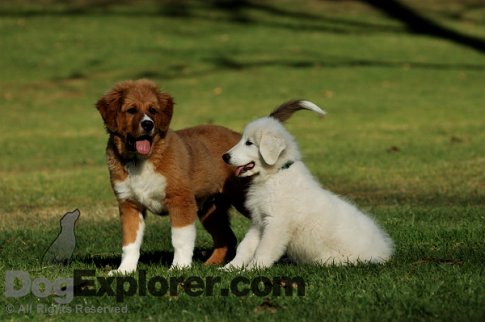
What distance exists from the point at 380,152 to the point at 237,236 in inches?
319

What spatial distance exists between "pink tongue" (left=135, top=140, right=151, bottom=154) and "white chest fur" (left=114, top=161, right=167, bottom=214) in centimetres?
14

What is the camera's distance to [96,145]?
19328 mm

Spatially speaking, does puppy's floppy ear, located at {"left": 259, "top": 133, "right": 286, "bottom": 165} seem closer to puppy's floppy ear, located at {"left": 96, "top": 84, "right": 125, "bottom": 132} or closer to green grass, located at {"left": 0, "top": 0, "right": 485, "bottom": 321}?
green grass, located at {"left": 0, "top": 0, "right": 485, "bottom": 321}

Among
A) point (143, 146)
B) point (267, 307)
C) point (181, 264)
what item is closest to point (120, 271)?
point (181, 264)

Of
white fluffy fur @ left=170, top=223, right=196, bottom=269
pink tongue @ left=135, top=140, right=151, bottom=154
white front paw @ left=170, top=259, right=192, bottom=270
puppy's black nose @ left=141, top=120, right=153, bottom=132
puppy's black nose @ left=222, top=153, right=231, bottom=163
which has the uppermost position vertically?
puppy's black nose @ left=141, top=120, right=153, bottom=132

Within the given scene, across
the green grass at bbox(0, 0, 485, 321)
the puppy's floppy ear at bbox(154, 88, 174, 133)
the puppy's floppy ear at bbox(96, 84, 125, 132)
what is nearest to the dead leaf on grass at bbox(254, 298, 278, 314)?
the green grass at bbox(0, 0, 485, 321)

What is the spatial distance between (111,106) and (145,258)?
1.69m

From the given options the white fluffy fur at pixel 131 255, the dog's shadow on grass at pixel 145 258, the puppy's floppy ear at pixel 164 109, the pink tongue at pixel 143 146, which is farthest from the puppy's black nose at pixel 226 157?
the dog's shadow on grass at pixel 145 258

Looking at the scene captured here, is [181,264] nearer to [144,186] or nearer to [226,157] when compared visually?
[144,186]

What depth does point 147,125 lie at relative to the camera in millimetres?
7797

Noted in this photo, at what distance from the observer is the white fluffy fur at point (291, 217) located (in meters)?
7.81

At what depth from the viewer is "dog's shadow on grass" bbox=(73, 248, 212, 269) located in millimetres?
8584

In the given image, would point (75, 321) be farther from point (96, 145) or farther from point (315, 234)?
point (96, 145)

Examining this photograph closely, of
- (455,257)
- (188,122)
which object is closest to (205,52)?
(188,122)
